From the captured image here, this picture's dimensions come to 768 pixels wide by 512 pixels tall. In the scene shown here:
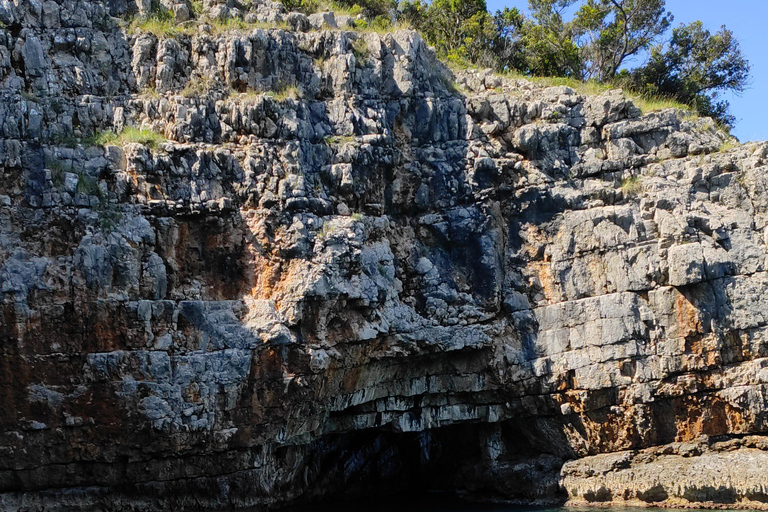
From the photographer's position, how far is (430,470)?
85.9 ft

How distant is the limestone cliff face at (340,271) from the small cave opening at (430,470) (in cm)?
13

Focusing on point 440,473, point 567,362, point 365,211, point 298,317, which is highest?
point 365,211

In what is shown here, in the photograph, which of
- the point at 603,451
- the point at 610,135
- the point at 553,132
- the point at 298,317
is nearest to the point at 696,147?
the point at 610,135

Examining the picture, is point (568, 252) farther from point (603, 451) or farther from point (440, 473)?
point (440, 473)

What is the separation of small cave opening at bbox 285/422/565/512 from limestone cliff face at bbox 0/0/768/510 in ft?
0.41

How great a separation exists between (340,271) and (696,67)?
19805 millimetres

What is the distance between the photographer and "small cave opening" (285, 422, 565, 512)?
2262 cm

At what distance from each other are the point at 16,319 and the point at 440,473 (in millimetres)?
14731

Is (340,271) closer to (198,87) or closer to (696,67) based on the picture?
(198,87)

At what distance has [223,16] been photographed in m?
22.7

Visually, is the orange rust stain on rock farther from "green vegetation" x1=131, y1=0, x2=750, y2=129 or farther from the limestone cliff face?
"green vegetation" x1=131, y1=0, x2=750, y2=129

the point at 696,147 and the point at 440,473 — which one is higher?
the point at 696,147

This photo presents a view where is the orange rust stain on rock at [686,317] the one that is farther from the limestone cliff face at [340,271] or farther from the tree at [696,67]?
the tree at [696,67]

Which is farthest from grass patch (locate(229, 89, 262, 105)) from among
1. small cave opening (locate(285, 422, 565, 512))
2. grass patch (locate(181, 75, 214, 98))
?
small cave opening (locate(285, 422, 565, 512))
